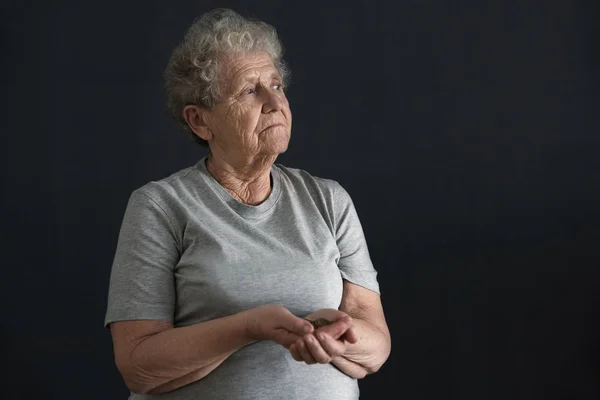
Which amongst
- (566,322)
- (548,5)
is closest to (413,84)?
(548,5)

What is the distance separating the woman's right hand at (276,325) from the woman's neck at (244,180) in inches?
13.3

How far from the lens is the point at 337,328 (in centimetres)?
136

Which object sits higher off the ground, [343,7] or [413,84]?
[343,7]

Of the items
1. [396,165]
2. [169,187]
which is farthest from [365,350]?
[396,165]

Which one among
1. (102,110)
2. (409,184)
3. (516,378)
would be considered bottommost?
(516,378)

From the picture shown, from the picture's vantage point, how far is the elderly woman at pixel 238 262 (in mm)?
1471

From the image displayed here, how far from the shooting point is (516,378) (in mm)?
2348

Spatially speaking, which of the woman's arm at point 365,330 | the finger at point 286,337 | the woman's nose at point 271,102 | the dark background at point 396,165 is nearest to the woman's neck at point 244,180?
the woman's nose at point 271,102

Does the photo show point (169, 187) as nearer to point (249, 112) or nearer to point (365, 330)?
point (249, 112)

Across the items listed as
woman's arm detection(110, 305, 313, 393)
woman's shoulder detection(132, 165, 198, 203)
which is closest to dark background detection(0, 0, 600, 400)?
woman's shoulder detection(132, 165, 198, 203)

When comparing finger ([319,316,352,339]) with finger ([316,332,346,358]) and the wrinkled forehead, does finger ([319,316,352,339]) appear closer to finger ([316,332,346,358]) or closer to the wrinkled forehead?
finger ([316,332,346,358])

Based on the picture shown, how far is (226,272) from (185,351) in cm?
17

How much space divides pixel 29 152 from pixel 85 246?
32 centimetres

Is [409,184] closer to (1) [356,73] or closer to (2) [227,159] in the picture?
(1) [356,73]
